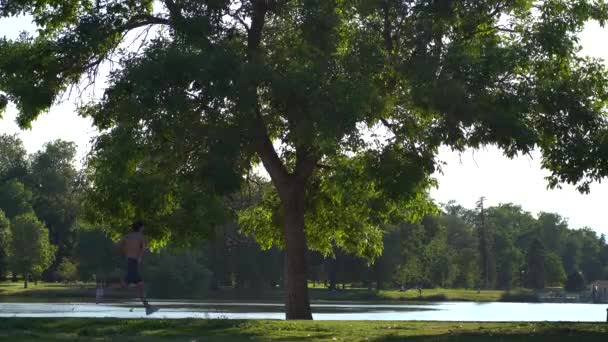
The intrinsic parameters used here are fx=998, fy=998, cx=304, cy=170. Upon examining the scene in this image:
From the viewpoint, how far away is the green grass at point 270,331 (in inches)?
780

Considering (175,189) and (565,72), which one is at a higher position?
(565,72)

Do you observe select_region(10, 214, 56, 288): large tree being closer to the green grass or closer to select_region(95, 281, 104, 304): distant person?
select_region(95, 281, 104, 304): distant person

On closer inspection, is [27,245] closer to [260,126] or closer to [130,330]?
[260,126]

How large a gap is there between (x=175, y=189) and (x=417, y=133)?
22.0 feet

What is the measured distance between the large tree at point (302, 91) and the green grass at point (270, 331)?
13.0 ft

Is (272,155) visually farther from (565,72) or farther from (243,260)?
(243,260)

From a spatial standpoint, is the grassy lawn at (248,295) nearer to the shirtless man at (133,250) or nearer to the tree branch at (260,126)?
the tree branch at (260,126)

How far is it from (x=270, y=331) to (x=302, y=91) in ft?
19.4

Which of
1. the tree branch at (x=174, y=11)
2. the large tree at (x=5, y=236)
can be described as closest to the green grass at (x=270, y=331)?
the tree branch at (x=174, y=11)

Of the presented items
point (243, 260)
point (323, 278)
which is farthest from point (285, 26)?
point (323, 278)

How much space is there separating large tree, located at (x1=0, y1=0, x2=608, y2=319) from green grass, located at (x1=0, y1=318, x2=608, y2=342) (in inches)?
156

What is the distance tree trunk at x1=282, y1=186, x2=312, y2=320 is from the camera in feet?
95.7

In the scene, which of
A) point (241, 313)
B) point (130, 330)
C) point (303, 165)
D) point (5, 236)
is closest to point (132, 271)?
point (130, 330)

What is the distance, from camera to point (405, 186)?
24984 millimetres
